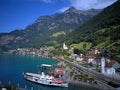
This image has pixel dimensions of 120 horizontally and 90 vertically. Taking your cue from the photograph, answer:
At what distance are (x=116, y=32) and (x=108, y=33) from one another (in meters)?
10.7

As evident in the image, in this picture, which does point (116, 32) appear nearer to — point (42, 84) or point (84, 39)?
point (84, 39)

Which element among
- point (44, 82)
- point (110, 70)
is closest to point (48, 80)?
point (44, 82)

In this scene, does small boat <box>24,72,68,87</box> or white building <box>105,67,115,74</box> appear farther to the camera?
white building <box>105,67,115,74</box>

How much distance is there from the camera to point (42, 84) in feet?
220

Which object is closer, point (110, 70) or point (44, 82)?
point (44, 82)

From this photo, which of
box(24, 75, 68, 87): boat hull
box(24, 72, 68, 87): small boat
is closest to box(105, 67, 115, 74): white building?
box(24, 72, 68, 87): small boat

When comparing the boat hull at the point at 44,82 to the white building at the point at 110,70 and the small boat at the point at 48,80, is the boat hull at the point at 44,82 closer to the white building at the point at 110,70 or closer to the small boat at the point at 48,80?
the small boat at the point at 48,80

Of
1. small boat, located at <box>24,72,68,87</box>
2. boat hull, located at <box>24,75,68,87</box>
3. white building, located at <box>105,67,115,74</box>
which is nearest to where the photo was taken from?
boat hull, located at <box>24,75,68,87</box>

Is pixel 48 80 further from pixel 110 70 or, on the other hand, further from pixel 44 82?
pixel 110 70

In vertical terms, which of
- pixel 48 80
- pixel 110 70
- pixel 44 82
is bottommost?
pixel 44 82

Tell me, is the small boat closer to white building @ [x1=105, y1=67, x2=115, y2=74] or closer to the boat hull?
the boat hull

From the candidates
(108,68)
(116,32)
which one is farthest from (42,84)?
(116,32)

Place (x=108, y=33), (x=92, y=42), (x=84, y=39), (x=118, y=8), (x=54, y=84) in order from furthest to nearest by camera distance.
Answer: (x=118, y=8)
(x=84, y=39)
(x=92, y=42)
(x=108, y=33)
(x=54, y=84)

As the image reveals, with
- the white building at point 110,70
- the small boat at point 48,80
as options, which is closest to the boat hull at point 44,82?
the small boat at point 48,80
